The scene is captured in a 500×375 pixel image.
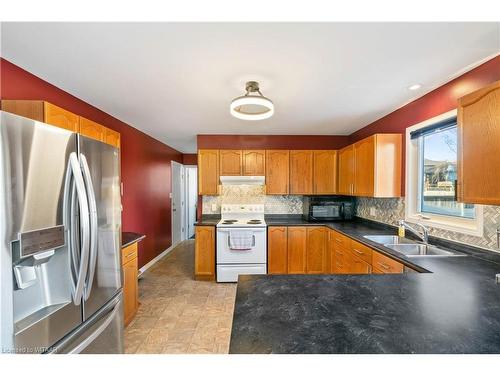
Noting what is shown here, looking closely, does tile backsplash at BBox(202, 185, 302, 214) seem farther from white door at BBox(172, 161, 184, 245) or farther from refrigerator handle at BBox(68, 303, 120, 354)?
refrigerator handle at BBox(68, 303, 120, 354)

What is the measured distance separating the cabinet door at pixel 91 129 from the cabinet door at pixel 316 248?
2911 mm

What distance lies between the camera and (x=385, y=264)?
1.91m

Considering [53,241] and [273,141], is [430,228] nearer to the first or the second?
[273,141]

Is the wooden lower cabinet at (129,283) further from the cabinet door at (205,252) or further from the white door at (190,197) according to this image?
the white door at (190,197)

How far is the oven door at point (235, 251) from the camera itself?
332 cm

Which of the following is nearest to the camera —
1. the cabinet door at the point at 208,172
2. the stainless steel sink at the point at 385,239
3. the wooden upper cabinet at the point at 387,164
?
the stainless steel sink at the point at 385,239

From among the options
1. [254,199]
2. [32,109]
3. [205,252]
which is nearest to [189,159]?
[254,199]

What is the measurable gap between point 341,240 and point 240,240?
1394 mm

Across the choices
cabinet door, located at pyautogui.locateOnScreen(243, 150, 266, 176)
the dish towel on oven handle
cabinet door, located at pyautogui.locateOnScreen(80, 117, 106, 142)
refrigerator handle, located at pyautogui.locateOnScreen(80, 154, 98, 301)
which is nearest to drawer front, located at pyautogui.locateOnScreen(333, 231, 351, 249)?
the dish towel on oven handle

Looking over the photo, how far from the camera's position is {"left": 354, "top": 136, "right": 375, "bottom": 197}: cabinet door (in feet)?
8.81

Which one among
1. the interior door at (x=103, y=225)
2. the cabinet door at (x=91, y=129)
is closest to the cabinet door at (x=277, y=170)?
the cabinet door at (x=91, y=129)

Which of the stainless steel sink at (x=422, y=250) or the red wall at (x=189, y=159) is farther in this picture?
the red wall at (x=189, y=159)
